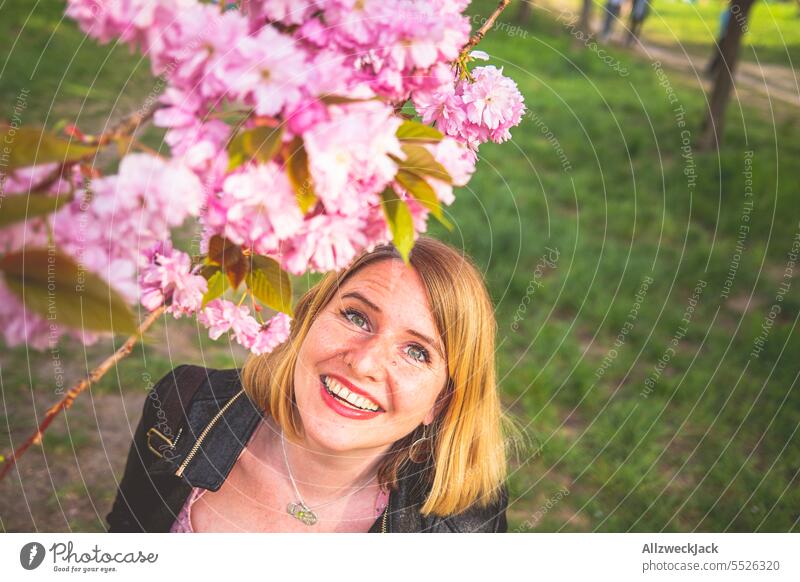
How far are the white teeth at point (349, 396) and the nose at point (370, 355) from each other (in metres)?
0.02

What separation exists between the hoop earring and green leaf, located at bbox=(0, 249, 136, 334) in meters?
0.63

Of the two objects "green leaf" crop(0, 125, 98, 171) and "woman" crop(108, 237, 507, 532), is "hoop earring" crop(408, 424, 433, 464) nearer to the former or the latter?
"woman" crop(108, 237, 507, 532)

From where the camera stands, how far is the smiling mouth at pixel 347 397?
2.56 feet

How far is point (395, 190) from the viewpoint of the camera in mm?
413

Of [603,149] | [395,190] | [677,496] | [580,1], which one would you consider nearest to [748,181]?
[603,149]

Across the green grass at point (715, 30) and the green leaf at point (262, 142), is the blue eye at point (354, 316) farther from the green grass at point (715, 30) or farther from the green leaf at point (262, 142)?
the green grass at point (715, 30)

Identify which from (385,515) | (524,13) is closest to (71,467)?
(385,515)

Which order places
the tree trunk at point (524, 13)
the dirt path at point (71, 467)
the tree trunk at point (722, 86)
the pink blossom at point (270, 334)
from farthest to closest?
the tree trunk at point (524, 13), the tree trunk at point (722, 86), the dirt path at point (71, 467), the pink blossom at point (270, 334)

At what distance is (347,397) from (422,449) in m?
0.21

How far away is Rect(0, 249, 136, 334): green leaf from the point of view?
34 centimetres

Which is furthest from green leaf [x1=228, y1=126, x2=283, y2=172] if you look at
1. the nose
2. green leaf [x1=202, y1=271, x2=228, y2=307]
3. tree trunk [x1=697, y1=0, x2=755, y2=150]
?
tree trunk [x1=697, y1=0, x2=755, y2=150]

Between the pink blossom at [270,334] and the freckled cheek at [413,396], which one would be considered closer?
the pink blossom at [270,334]

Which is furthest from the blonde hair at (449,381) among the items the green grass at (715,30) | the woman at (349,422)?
the green grass at (715,30)
